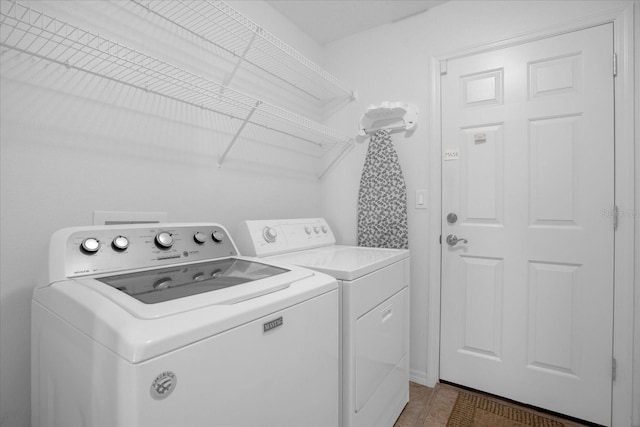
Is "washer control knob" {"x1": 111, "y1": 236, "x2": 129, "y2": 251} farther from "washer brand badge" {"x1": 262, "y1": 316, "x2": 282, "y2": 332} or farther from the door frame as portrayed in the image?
the door frame

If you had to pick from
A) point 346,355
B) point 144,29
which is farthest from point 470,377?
point 144,29

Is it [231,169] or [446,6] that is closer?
[231,169]

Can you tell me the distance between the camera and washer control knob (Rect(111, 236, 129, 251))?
3.38 feet

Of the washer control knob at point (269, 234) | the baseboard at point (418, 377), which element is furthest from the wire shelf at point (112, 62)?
the baseboard at point (418, 377)

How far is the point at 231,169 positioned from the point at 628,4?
2223 mm

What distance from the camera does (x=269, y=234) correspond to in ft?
5.33

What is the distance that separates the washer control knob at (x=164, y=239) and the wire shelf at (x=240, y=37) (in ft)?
2.94

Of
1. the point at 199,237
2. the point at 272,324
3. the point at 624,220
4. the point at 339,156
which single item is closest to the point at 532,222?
the point at 624,220

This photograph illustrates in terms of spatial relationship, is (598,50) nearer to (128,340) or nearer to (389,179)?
(389,179)

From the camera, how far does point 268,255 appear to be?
61.2 inches

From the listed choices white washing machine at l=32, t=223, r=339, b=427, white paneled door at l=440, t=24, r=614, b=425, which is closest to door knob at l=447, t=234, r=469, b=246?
white paneled door at l=440, t=24, r=614, b=425

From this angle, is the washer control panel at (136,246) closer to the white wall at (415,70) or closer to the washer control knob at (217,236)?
the washer control knob at (217,236)

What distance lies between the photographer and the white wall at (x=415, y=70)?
178 cm

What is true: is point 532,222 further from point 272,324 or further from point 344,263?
point 272,324
